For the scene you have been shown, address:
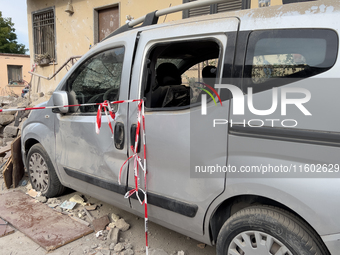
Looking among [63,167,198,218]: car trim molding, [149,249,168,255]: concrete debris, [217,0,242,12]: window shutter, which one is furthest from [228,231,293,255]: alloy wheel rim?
[217,0,242,12]: window shutter

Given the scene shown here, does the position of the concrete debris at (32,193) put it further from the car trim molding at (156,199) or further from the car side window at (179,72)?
the car side window at (179,72)

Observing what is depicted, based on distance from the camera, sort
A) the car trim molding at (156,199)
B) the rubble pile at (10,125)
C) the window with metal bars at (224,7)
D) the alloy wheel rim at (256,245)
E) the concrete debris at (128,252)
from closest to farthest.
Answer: the alloy wheel rim at (256,245) < the car trim molding at (156,199) < the concrete debris at (128,252) < the window with metal bars at (224,7) < the rubble pile at (10,125)

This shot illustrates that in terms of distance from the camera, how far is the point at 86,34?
8.79 metres

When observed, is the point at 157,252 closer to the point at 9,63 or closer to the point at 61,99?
the point at 61,99

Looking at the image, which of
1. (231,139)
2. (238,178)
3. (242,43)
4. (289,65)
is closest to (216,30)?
(242,43)

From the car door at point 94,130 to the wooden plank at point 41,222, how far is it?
0.42 metres

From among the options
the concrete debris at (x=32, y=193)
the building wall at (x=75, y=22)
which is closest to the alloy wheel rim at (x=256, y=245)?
the concrete debris at (x=32, y=193)

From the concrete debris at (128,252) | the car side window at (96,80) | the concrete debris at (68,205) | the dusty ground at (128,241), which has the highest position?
the car side window at (96,80)

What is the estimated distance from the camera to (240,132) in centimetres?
177

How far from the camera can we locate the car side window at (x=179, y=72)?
7.28 feet

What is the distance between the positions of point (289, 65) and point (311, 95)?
250 mm

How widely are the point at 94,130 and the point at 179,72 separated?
1303 mm

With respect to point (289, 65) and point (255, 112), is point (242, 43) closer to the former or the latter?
point (289, 65)

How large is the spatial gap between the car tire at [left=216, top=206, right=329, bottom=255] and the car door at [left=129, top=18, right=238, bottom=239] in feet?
0.71
